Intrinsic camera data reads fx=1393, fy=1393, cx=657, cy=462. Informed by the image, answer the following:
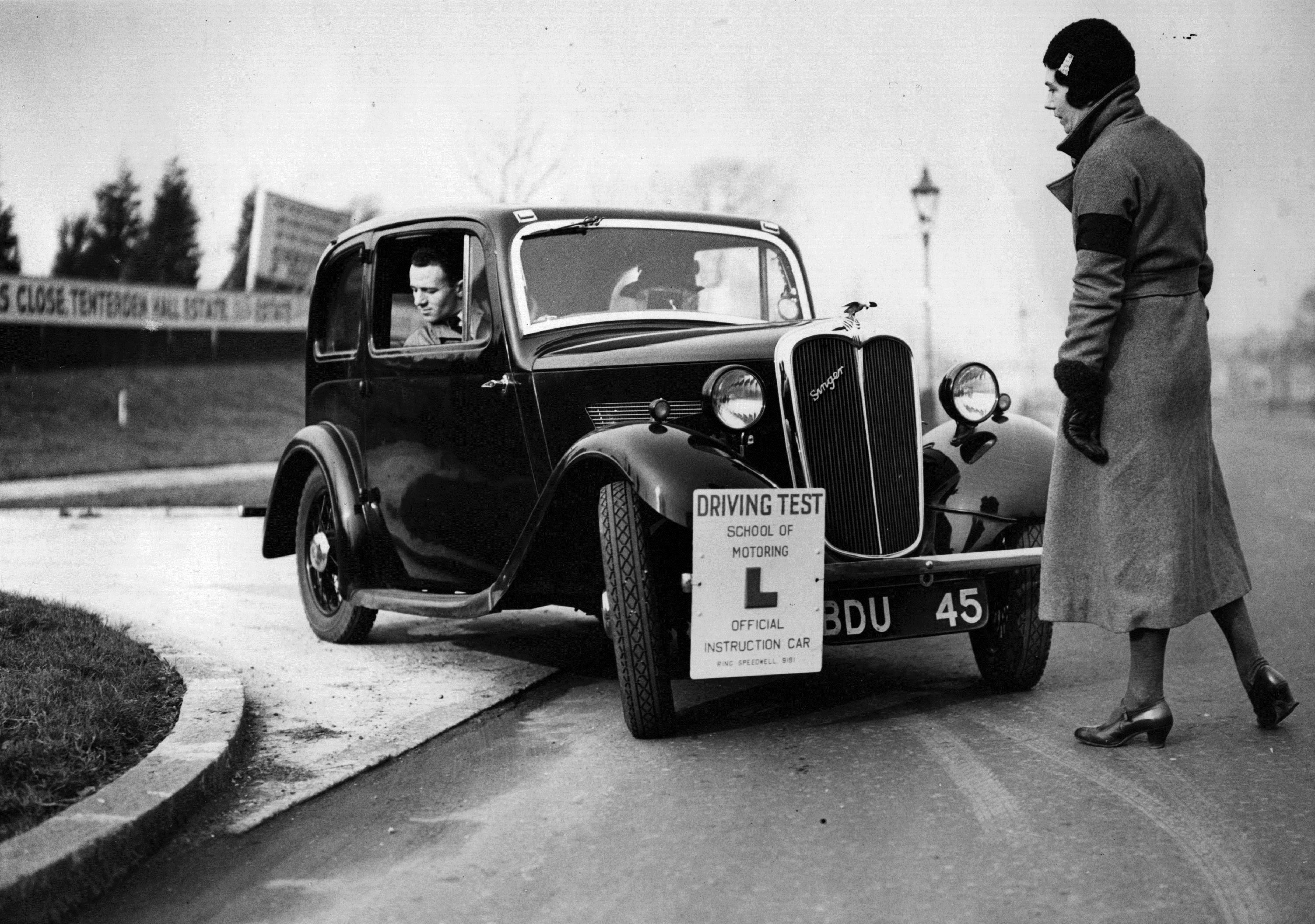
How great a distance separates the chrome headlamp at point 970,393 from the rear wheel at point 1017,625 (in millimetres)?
531

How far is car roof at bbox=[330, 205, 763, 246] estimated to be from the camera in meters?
5.73

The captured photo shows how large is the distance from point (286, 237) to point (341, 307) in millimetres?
22693

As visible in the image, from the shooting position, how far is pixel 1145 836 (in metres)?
3.39

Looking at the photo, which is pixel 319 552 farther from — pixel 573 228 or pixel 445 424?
pixel 573 228

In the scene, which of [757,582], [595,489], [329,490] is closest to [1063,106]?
[757,582]

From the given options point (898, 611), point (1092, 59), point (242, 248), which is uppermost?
point (242, 248)

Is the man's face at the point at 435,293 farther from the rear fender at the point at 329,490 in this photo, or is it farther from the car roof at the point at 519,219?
the rear fender at the point at 329,490

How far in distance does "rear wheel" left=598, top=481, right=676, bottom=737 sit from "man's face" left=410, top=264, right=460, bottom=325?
1.72 m

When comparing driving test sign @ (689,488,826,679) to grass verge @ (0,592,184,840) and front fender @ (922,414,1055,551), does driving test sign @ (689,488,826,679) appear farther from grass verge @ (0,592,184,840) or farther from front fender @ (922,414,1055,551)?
grass verge @ (0,592,184,840)

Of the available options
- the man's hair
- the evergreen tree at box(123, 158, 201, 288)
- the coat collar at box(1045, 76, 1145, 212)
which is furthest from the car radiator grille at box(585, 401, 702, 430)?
the evergreen tree at box(123, 158, 201, 288)

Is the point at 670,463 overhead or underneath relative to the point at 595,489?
overhead

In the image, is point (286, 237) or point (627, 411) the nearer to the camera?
point (627, 411)

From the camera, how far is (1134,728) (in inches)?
166

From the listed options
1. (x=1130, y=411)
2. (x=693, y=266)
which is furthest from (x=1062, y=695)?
(x=693, y=266)
